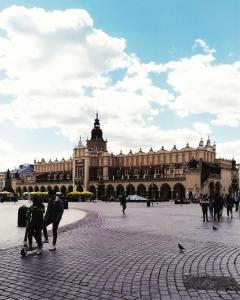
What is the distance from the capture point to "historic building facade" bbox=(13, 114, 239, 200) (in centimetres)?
8542

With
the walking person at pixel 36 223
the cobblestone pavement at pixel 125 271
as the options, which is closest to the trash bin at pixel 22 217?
the cobblestone pavement at pixel 125 271

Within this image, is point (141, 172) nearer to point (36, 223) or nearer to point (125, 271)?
point (36, 223)

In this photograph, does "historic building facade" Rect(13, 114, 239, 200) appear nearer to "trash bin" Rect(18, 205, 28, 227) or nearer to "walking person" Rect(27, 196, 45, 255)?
"trash bin" Rect(18, 205, 28, 227)

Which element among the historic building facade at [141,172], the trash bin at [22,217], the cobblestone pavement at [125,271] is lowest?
the cobblestone pavement at [125,271]

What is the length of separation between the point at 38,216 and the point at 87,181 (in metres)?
96.1

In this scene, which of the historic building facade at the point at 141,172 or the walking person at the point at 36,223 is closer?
the walking person at the point at 36,223

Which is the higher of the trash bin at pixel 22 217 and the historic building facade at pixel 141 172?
the historic building facade at pixel 141 172

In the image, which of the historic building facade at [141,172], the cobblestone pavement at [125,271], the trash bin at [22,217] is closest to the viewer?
the cobblestone pavement at [125,271]

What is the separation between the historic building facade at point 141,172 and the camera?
280ft

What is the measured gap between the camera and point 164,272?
26.3 feet

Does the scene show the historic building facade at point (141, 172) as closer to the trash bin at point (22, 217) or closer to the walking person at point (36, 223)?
the trash bin at point (22, 217)

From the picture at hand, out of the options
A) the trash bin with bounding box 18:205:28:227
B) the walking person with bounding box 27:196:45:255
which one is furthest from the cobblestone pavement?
the trash bin with bounding box 18:205:28:227

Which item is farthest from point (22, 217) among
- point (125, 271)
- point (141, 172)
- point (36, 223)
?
point (141, 172)

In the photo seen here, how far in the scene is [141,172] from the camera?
340 feet
